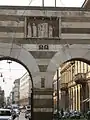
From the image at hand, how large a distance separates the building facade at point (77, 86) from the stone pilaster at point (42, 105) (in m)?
21.5

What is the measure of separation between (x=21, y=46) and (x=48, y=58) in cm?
203

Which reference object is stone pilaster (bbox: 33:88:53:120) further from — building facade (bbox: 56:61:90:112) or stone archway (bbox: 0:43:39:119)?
building facade (bbox: 56:61:90:112)

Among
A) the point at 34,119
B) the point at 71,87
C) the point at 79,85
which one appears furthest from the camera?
the point at 71,87

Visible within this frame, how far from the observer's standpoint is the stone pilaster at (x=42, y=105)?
95.6ft

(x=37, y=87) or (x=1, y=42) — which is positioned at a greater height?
(x=1, y=42)

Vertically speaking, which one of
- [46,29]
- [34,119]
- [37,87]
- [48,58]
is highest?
[46,29]

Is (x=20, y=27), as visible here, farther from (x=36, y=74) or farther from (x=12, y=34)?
(x=36, y=74)

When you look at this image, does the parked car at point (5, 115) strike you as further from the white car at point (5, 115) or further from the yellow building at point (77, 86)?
the yellow building at point (77, 86)

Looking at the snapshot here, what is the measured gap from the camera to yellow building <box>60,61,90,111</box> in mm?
57031

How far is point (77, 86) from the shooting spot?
65.8 meters

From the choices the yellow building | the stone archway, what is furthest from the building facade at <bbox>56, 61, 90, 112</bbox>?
the stone archway

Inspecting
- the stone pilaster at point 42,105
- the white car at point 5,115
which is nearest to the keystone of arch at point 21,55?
the stone pilaster at point 42,105

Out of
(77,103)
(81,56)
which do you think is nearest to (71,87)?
(77,103)

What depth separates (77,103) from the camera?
64625 mm
